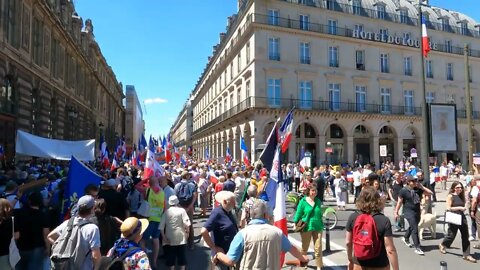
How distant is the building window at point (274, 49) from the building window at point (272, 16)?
156cm

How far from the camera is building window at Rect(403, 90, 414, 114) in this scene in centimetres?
4175

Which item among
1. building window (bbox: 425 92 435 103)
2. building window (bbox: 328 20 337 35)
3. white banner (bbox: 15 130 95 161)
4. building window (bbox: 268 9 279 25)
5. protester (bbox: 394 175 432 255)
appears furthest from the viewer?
building window (bbox: 425 92 435 103)

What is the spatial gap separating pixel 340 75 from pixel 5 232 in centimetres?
3689

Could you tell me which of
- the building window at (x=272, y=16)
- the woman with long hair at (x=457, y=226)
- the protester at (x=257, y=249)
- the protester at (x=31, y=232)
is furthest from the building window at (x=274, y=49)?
the protester at (x=257, y=249)

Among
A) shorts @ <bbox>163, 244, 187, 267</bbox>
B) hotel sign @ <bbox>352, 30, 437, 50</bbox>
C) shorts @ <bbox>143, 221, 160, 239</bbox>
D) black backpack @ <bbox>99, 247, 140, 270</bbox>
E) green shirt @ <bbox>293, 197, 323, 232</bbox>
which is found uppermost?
hotel sign @ <bbox>352, 30, 437, 50</bbox>

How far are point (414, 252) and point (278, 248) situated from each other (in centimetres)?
625

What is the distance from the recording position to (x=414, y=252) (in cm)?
892

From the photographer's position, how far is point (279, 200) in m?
6.07

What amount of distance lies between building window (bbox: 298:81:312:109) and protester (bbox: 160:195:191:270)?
30855 millimetres

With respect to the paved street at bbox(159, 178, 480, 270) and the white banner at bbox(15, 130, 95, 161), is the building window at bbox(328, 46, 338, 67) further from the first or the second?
the paved street at bbox(159, 178, 480, 270)

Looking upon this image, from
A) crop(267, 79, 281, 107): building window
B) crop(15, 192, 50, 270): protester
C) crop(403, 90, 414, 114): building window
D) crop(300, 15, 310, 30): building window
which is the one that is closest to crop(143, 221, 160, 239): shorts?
crop(15, 192, 50, 270): protester

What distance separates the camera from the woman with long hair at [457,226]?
8312 mm

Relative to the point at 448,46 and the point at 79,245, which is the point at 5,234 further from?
the point at 448,46

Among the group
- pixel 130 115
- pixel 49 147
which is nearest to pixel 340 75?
pixel 49 147
